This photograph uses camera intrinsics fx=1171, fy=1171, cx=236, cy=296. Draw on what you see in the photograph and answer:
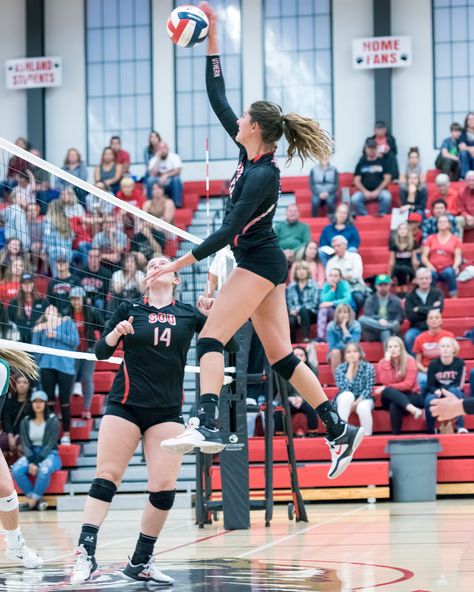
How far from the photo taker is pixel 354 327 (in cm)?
1585

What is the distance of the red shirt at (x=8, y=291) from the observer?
1348 cm

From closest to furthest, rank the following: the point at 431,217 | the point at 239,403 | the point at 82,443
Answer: the point at 239,403
the point at 82,443
the point at 431,217

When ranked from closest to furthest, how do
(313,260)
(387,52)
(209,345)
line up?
(209,345) < (313,260) < (387,52)

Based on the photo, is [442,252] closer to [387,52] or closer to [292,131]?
[387,52]

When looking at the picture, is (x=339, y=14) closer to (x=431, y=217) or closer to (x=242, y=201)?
(x=431, y=217)

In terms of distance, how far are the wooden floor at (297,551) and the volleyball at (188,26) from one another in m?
3.47

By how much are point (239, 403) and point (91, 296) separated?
419cm

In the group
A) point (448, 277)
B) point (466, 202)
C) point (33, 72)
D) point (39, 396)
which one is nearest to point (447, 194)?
point (466, 202)

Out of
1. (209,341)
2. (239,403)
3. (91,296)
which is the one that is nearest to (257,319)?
(209,341)

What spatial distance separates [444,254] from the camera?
687 inches

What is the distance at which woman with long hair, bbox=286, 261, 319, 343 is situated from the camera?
54.1ft

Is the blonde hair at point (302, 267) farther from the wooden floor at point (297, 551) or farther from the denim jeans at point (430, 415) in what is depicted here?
the wooden floor at point (297, 551)

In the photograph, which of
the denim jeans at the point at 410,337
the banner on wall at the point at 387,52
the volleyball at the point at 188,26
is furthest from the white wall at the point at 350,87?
the volleyball at the point at 188,26

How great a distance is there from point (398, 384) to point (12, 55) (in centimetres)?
1183
